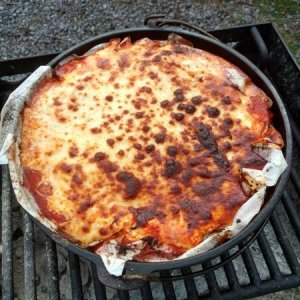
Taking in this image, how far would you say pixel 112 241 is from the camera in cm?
166

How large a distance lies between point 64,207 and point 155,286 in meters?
0.89

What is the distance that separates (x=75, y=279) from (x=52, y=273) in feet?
0.41

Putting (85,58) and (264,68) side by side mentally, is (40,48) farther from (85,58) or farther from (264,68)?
(264,68)

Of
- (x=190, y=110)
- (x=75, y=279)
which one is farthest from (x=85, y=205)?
(x=190, y=110)

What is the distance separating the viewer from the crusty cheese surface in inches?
67.1

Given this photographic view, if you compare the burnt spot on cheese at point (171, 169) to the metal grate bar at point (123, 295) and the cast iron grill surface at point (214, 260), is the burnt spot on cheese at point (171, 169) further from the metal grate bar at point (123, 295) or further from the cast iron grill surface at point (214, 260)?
the metal grate bar at point (123, 295)

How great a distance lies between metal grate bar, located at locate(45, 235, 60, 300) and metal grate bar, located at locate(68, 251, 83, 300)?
0.08 metres

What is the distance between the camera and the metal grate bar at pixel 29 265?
80.4 inches

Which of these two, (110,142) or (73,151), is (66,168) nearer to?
(73,151)

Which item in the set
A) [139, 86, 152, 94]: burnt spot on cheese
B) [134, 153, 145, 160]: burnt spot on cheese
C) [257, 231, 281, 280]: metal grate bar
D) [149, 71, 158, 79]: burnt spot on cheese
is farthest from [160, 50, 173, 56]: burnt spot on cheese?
[257, 231, 281, 280]: metal grate bar

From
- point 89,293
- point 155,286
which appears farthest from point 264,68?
point 89,293

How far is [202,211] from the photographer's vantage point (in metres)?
1.71

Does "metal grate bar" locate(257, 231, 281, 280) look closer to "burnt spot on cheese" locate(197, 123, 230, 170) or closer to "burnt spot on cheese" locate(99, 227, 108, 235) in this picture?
"burnt spot on cheese" locate(197, 123, 230, 170)

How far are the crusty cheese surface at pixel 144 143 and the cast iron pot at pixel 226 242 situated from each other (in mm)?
56
